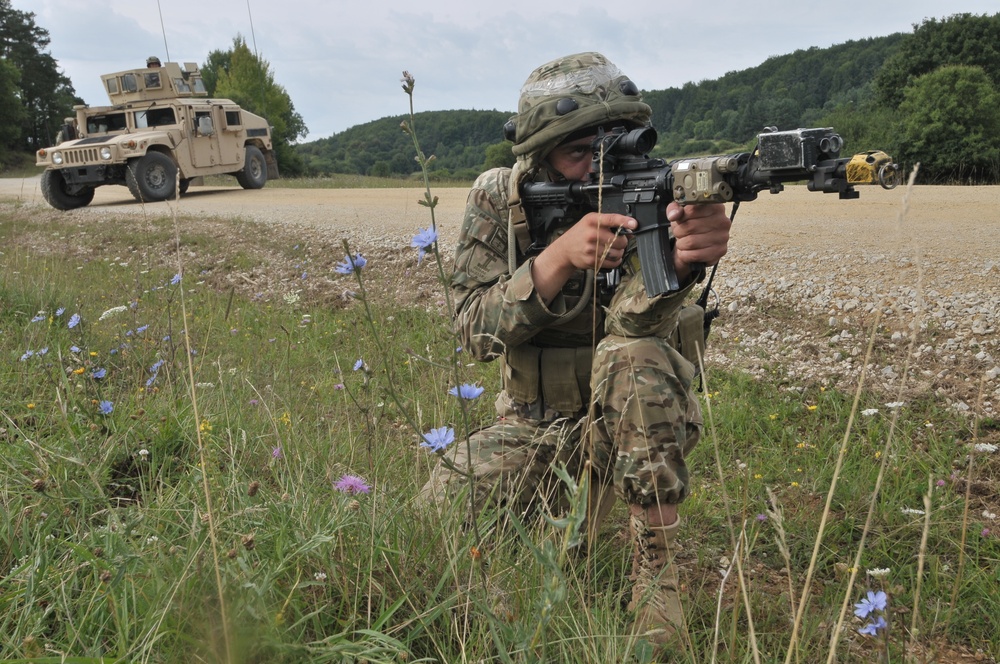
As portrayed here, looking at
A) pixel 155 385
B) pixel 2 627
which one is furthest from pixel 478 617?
pixel 155 385

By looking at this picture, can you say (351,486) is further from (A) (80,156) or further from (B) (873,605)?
(A) (80,156)

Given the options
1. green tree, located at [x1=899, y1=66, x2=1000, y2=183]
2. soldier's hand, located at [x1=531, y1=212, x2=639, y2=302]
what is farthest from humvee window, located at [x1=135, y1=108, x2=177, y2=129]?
soldier's hand, located at [x1=531, y1=212, x2=639, y2=302]

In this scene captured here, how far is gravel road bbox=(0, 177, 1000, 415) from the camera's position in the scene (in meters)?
3.57

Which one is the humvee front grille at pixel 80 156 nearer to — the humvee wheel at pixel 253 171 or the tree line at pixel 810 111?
the humvee wheel at pixel 253 171

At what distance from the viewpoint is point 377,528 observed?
154cm

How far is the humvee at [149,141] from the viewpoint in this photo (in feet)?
42.0

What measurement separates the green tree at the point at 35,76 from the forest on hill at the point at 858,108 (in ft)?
81.0

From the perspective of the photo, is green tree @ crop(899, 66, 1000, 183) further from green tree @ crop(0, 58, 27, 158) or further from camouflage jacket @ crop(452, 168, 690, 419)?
green tree @ crop(0, 58, 27, 158)

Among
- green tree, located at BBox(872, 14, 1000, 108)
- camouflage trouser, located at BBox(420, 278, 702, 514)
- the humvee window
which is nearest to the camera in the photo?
camouflage trouser, located at BBox(420, 278, 702, 514)

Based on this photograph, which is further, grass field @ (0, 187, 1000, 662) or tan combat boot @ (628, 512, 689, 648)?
tan combat boot @ (628, 512, 689, 648)

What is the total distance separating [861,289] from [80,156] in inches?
499

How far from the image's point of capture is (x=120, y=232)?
9062 millimetres

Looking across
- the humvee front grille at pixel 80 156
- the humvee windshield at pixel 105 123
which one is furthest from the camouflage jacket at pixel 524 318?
the humvee windshield at pixel 105 123

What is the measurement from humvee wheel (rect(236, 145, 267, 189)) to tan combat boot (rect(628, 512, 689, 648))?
50.5ft
